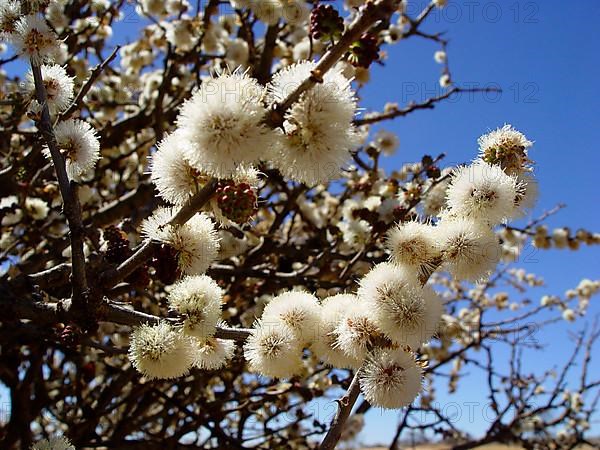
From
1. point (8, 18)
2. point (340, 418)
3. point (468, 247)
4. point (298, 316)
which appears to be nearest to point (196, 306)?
point (298, 316)

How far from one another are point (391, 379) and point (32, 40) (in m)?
1.88

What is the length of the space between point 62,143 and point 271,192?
9.24 ft

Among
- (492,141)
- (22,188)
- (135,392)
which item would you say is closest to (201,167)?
(492,141)

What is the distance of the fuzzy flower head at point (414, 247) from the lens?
1.81 m

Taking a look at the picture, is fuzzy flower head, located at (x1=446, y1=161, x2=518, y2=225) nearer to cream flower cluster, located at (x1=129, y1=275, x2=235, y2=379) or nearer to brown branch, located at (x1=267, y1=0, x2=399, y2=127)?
brown branch, located at (x1=267, y1=0, x2=399, y2=127)

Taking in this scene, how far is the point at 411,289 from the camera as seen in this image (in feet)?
5.66

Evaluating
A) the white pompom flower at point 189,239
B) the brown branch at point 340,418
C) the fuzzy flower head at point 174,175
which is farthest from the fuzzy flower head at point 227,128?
the brown branch at point 340,418

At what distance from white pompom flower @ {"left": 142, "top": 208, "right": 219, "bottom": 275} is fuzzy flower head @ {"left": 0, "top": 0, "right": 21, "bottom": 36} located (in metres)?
1.04

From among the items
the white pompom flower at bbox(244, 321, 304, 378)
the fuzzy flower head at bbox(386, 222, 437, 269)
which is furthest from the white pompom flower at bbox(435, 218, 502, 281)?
the white pompom flower at bbox(244, 321, 304, 378)

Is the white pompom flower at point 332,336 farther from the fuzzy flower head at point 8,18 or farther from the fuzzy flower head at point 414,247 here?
the fuzzy flower head at point 8,18

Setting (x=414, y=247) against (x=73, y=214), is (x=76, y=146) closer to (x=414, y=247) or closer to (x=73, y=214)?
(x=73, y=214)

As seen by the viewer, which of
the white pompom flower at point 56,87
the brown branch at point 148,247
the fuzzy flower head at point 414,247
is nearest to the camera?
the brown branch at point 148,247

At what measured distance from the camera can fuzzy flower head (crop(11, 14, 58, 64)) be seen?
209 cm

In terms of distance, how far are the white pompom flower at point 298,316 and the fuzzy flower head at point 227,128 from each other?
0.72 meters
